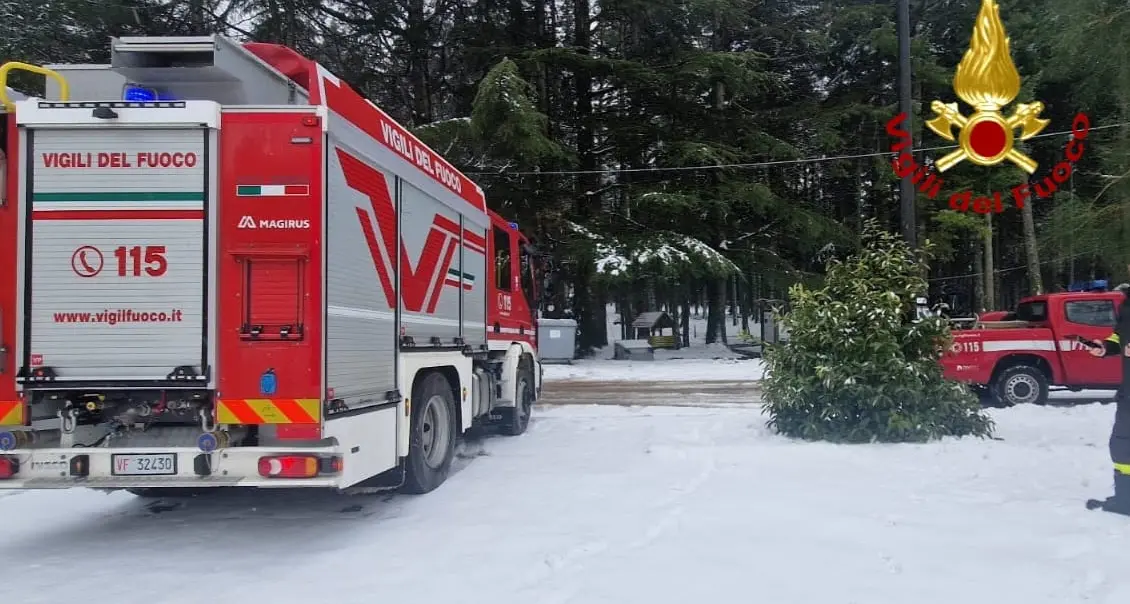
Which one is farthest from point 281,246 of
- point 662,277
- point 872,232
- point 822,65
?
point 822,65

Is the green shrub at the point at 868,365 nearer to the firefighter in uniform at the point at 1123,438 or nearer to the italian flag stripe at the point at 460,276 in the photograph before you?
the firefighter in uniform at the point at 1123,438

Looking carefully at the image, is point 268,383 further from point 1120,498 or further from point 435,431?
point 1120,498

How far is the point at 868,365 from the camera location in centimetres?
834

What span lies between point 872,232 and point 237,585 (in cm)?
778

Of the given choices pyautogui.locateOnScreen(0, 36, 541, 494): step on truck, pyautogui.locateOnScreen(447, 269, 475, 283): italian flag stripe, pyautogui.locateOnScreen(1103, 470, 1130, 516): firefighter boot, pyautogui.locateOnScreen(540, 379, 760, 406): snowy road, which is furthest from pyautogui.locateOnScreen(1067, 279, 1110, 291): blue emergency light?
pyautogui.locateOnScreen(0, 36, 541, 494): step on truck

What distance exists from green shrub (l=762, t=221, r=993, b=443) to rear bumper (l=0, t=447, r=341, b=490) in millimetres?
5825

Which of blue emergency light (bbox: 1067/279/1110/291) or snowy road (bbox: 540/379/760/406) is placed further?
snowy road (bbox: 540/379/760/406)

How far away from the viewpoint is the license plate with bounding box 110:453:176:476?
471 cm

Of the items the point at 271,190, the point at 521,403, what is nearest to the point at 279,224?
the point at 271,190

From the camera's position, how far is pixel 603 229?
83.2 feet

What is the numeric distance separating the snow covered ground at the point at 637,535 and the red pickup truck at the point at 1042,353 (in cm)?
463

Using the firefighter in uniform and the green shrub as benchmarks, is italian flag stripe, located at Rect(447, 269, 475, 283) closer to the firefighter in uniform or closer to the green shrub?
the green shrub

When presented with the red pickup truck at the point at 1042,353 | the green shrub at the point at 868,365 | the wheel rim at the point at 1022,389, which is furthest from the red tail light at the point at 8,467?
the wheel rim at the point at 1022,389

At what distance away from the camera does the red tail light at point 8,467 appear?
4734mm
